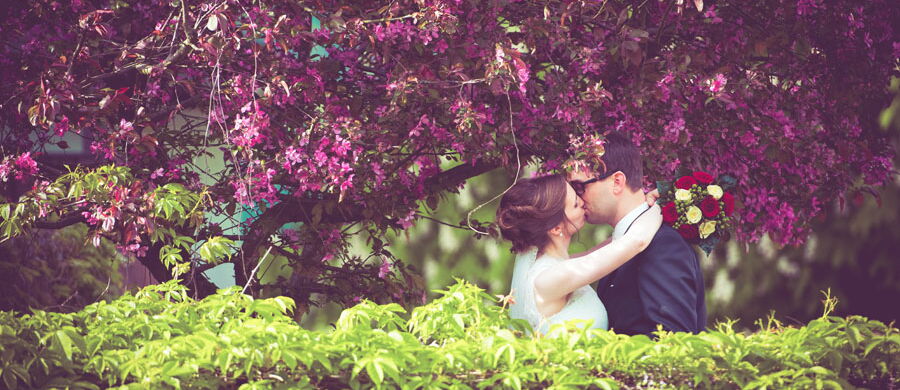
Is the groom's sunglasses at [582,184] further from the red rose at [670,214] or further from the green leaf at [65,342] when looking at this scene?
the green leaf at [65,342]

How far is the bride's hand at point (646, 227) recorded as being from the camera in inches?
145

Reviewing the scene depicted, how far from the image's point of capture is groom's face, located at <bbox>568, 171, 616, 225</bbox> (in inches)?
157

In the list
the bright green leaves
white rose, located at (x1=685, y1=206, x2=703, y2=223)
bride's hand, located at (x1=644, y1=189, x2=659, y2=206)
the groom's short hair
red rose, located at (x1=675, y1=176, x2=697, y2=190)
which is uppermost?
the groom's short hair

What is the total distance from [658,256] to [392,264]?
87.5 inches

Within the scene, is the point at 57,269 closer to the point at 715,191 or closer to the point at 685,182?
the point at 685,182

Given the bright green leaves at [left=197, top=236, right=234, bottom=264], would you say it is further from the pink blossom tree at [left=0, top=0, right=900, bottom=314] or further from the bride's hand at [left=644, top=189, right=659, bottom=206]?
the bride's hand at [left=644, top=189, right=659, bottom=206]

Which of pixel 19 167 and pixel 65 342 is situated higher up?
pixel 19 167

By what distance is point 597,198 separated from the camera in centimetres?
404

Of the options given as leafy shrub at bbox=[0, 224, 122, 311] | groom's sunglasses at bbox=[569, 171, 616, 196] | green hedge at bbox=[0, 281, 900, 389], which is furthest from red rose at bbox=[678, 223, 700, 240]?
leafy shrub at bbox=[0, 224, 122, 311]

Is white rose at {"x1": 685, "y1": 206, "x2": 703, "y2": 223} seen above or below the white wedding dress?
above

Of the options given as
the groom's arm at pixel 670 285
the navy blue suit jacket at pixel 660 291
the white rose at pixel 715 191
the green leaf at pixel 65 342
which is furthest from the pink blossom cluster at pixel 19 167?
the white rose at pixel 715 191

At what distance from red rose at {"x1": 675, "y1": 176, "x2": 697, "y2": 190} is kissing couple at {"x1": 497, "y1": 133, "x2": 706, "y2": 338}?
14 centimetres

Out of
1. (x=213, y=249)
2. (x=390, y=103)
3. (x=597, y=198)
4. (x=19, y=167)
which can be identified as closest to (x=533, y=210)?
(x=597, y=198)

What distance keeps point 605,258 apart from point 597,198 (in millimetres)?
464
